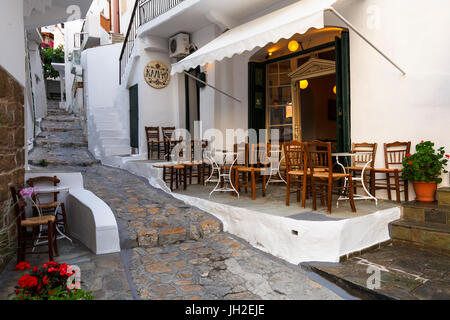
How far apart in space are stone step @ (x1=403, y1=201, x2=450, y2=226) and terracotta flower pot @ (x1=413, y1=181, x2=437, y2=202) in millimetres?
103

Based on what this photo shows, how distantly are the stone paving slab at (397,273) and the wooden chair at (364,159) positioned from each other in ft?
4.29

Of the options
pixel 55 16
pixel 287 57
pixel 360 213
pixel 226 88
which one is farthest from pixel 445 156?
pixel 55 16

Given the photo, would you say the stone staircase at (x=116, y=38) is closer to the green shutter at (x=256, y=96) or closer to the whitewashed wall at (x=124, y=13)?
the whitewashed wall at (x=124, y=13)

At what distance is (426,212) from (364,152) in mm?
1385

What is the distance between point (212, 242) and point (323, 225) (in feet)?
4.99

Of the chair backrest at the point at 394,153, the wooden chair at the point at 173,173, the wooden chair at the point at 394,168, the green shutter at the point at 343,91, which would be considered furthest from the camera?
the wooden chair at the point at 173,173

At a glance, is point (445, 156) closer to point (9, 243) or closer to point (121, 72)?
point (9, 243)

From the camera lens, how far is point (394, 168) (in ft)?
16.5

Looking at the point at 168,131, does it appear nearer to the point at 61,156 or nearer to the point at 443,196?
the point at 61,156

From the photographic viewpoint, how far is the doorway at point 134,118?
10.3 meters

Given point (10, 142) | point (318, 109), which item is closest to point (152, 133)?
point (318, 109)

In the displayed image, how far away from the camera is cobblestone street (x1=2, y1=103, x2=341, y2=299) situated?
10.1ft

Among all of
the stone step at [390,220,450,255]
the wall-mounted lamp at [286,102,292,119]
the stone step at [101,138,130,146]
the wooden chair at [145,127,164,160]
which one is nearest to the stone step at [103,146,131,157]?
the stone step at [101,138,130,146]

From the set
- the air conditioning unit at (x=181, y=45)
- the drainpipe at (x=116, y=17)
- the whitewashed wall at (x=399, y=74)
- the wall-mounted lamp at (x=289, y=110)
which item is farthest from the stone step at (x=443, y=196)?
the drainpipe at (x=116, y=17)
